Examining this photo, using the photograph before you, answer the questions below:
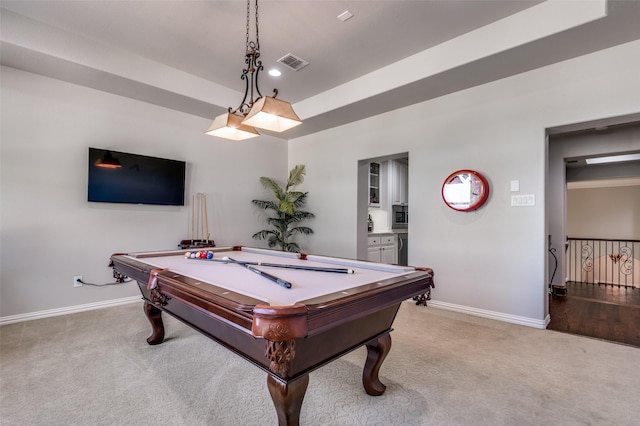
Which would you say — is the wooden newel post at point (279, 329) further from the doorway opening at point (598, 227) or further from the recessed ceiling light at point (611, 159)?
the recessed ceiling light at point (611, 159)

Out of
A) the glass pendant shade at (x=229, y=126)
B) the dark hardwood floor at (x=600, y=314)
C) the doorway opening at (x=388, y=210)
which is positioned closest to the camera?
the glass pendant shade at (x=229, y=126)

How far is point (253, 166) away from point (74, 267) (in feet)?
8.68

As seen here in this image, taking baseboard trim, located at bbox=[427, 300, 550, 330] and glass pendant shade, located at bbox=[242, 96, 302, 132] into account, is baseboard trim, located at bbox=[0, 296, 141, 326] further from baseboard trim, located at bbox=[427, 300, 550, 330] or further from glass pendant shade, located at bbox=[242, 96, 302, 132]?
baseboard trim, located at bbox=[427, 300, 550, 330]

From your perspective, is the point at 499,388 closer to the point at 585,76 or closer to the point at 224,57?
the point at 585,76

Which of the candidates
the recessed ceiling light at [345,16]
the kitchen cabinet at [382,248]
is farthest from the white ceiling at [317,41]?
the kitchen cabinet at [382,248]

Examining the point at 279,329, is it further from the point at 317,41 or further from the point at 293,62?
the point at 293,62

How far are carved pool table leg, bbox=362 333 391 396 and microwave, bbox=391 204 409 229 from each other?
14.6 feet

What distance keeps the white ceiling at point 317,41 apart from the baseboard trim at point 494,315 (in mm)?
2428

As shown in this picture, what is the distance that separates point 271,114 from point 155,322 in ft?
6.18

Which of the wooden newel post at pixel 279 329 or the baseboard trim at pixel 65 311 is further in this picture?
the baseboard trim at pixel 65 311

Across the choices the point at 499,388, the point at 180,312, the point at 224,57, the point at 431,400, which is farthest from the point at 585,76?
the point at 180,312

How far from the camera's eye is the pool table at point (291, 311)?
1.05 metres

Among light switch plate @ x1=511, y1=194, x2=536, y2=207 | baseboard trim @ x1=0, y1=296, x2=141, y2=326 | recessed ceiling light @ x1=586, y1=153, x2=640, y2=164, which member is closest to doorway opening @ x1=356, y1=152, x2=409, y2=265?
light switch plate @ x1=511, y1=194, x2=536, y2=207

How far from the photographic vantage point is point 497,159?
3209 millimetres
